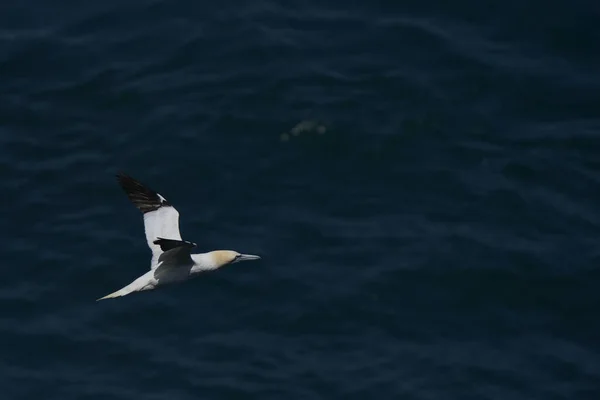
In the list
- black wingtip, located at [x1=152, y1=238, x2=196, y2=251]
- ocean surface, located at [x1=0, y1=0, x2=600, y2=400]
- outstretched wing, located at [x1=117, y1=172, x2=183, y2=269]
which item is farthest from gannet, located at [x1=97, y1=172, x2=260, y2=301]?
ocean surface, located at [x1=0, y1=0, x2=600, y2=400]

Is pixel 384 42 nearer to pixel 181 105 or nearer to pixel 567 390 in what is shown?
pixel 181 105

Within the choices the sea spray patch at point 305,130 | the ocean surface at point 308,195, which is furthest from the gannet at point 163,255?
the sea spray patch at point 305,130

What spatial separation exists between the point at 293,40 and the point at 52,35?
1013 centimetres

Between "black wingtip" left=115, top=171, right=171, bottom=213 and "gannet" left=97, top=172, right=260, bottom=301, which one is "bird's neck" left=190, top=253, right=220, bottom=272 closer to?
"gannet" left=97, top=172, right=260, bottom=301

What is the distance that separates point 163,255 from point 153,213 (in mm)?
2451

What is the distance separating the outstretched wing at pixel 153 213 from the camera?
37438 mm

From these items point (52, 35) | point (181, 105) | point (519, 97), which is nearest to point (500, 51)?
point (519, 97)

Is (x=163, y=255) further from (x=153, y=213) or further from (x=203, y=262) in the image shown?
(x=153, y=213)

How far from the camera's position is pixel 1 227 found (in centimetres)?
5066

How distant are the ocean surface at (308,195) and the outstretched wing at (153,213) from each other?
9.44m

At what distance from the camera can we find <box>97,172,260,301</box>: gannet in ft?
119

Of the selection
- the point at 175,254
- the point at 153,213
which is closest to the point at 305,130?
the point at 153,213

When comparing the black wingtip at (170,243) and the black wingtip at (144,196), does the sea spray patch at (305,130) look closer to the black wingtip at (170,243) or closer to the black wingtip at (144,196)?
the black wingtip at (144,196)

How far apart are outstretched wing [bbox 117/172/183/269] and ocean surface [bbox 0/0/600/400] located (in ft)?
31.0
